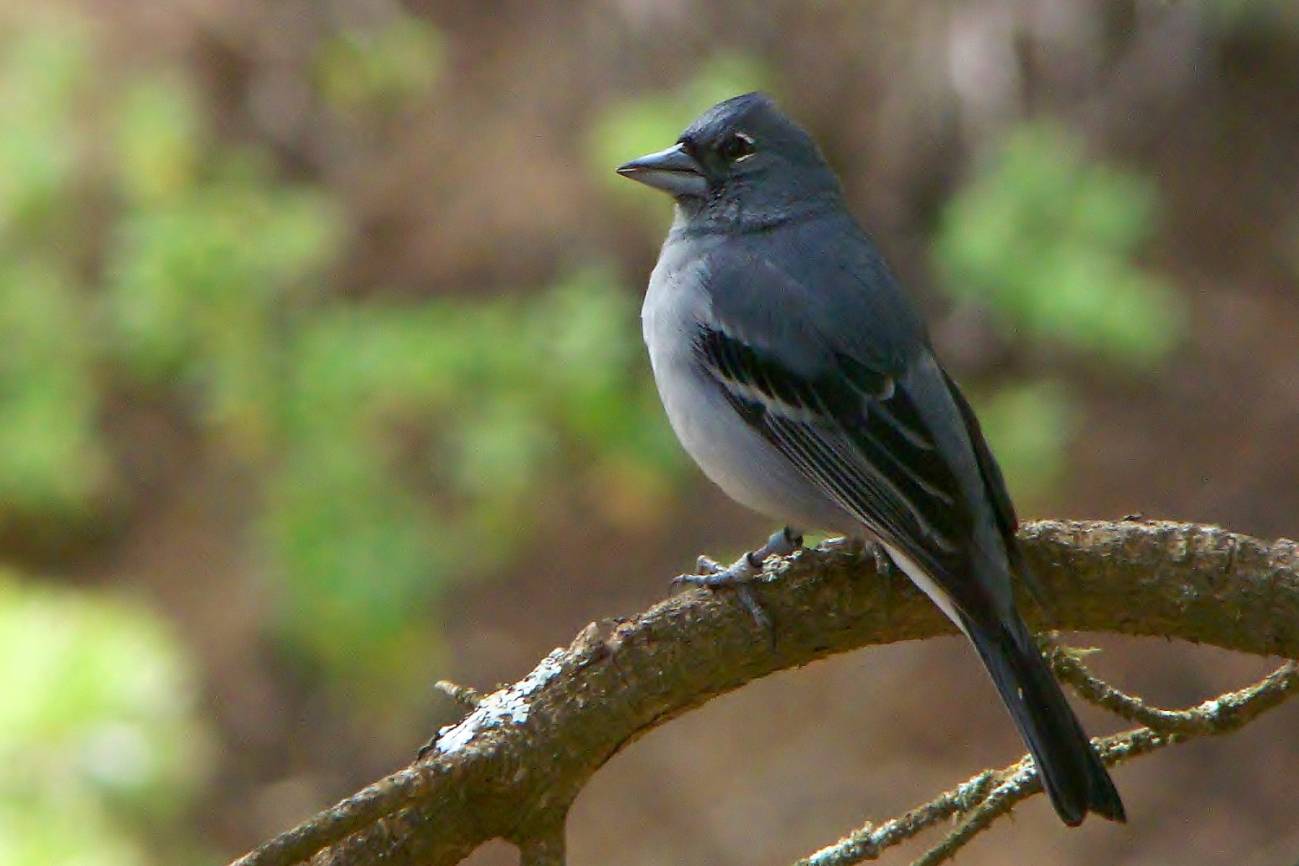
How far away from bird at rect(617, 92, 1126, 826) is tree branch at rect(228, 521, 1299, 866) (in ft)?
0.26

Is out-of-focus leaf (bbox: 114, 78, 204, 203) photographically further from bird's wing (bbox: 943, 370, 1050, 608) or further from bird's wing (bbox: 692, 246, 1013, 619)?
bird's wing (bbox: 943, 370, 1050, 608)

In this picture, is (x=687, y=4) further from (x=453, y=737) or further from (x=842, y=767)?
(x=453, y=737)

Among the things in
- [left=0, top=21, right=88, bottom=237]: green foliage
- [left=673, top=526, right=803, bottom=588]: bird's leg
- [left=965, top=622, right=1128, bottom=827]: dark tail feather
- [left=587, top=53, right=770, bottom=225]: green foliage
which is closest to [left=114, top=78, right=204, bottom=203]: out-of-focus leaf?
[left=0, top=21, right=88, bottom=237]: green foliage

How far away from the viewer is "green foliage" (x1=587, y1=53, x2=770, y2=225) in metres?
5.74

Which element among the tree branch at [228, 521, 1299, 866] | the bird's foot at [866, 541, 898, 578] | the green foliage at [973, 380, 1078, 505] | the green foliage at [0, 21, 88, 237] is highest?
the green foliage at [0, 21, 88, 237]

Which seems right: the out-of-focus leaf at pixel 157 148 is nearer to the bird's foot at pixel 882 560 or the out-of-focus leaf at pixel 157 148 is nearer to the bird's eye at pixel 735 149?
the bird's eye at pixel 735 149

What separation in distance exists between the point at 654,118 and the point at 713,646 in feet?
11.6

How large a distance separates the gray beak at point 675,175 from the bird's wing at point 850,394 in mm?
303

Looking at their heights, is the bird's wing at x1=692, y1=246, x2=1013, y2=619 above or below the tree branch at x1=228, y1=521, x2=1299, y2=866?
above

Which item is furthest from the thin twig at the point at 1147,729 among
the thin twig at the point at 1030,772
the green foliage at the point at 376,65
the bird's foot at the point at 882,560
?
the green foliage at the point at 376,65

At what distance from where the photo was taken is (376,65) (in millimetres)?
7445

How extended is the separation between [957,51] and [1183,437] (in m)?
1.85

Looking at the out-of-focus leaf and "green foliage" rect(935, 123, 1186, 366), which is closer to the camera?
"green foliage" rect(935, 123, 1186, 366)

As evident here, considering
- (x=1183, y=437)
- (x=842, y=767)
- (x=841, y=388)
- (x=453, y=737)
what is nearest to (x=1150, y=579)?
(x=841, y=388)
